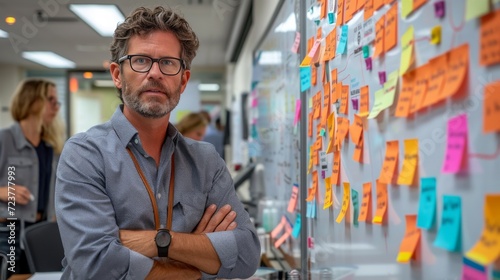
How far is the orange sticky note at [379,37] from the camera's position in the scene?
114 centimetres

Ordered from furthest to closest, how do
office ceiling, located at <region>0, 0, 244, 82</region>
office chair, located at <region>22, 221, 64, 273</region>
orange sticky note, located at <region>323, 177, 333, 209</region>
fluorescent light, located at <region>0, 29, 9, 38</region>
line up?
fluorescent light, located at <region>0, 29, 9, 38</region>
office ceiling, located at <region>0, 0, 244, 82</region>
office chair, located at <region>22, 221, 64, 273</region>
orange sticky note, located at <region>323, 177, 333, 209</region>

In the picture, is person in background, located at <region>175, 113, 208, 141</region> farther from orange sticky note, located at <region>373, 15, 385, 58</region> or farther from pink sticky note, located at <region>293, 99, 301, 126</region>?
orange sticky note, located at <region>373, 15, 385, 58</region>

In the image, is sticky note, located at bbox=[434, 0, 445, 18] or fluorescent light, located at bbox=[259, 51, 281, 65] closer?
sticky note, located at bbox=[434, 0, 445, 18]

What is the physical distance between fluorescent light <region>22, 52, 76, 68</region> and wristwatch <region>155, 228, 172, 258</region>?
28.0ft

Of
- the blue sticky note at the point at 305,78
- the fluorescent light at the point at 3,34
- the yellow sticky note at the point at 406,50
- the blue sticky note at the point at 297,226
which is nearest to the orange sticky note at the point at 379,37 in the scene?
the yellow sticky note at the point at 406,50

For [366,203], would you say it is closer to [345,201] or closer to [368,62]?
[345,201]

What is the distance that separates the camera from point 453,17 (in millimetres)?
821

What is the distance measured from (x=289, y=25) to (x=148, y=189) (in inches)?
49.3

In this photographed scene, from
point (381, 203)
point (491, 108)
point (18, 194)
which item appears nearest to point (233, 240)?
point (381, 203)

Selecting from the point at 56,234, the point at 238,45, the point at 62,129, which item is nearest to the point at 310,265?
the point at 56,234

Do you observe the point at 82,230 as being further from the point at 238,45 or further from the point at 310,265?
the point at 238,45

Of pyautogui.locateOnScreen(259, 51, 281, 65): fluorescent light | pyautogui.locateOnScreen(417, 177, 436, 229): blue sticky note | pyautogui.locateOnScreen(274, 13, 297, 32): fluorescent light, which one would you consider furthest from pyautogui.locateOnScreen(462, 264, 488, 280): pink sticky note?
pyautogui.locateOnScreen(259, 51, 281, 65): fluorescent light

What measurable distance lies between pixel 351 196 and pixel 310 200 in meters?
0.58

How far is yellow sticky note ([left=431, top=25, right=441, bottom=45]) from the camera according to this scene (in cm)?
87
